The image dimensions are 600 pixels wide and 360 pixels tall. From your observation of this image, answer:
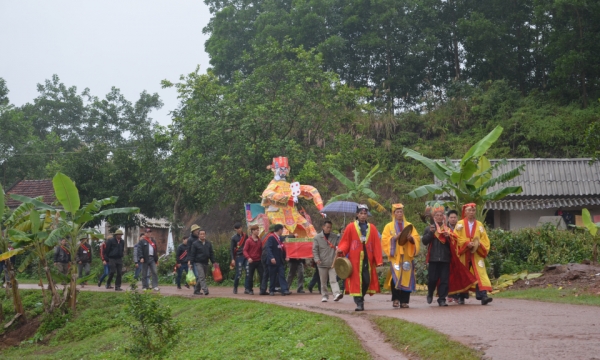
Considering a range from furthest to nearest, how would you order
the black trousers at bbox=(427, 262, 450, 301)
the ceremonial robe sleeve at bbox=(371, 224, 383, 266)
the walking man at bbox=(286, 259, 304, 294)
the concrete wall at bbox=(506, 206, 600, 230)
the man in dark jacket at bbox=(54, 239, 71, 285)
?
the concrete wall at bbox=(506, 206, 600, 230) → the man in dark jacket at bbox=(54, 239, 71, 285) → the walking man at bbox=(286, 259, 304, 294) → the ceremonial robe sleeve at bbox=(371, 224, 383, 266) → the black trousers at bbox=(427, 262, 450, 301)

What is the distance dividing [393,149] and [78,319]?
1996cm

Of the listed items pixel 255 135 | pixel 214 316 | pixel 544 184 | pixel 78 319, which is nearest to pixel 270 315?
pixel 214 316

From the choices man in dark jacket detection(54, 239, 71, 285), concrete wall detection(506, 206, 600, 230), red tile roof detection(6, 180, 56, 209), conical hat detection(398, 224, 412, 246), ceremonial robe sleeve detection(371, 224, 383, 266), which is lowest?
ceremonial robe sleeve detection(371, 224, 383, 266)

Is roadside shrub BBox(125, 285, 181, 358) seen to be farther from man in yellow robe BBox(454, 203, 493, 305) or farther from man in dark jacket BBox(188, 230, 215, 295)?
man in yellow robe BBox(454, 203, 493, 305)

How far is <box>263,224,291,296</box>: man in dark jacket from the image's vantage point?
658 inches

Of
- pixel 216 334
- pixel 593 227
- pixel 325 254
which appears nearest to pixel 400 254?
pixel 325 254

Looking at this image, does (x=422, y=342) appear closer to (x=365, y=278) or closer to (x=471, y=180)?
(x=365, y=278)

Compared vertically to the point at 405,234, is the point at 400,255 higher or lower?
lower

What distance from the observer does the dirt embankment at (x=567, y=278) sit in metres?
14.9

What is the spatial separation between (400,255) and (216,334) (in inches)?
140

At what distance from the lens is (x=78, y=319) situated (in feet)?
58.3

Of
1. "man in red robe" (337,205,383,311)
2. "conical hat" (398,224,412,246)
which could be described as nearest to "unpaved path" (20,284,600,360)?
"man in red robe" (337,205,383,311)

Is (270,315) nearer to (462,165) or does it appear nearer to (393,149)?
(462,165)

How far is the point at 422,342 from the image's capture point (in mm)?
8555
